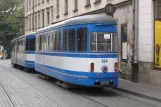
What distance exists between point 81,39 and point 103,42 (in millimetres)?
896

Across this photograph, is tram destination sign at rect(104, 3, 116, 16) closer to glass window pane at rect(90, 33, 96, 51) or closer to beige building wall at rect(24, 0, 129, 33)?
beige building wall at rect(24, 0, 129, 33)

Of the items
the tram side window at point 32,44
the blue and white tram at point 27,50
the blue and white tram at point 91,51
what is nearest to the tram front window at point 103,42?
the blue and white tram at point 91,51

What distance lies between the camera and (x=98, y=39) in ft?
44.7

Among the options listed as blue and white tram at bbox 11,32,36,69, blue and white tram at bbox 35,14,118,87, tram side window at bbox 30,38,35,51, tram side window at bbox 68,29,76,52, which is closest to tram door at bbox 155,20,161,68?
blue and white tram at bbox 35,14,118,87

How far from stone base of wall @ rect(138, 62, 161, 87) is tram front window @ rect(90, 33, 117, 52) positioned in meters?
2.97

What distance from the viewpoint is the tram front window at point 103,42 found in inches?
534

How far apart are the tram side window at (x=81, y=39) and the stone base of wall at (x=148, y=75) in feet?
12.8

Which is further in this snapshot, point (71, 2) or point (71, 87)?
point (71, 2)

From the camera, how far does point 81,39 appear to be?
1392 centimetres

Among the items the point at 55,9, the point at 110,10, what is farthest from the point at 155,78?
the point at 55,9

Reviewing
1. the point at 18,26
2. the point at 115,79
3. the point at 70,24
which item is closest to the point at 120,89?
the point at 115,79

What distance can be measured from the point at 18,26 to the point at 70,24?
2166 inches

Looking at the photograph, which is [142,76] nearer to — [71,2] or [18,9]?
[71,2]

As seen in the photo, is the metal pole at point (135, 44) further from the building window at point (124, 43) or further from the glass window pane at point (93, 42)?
the glass window pane at point (93, 42)
